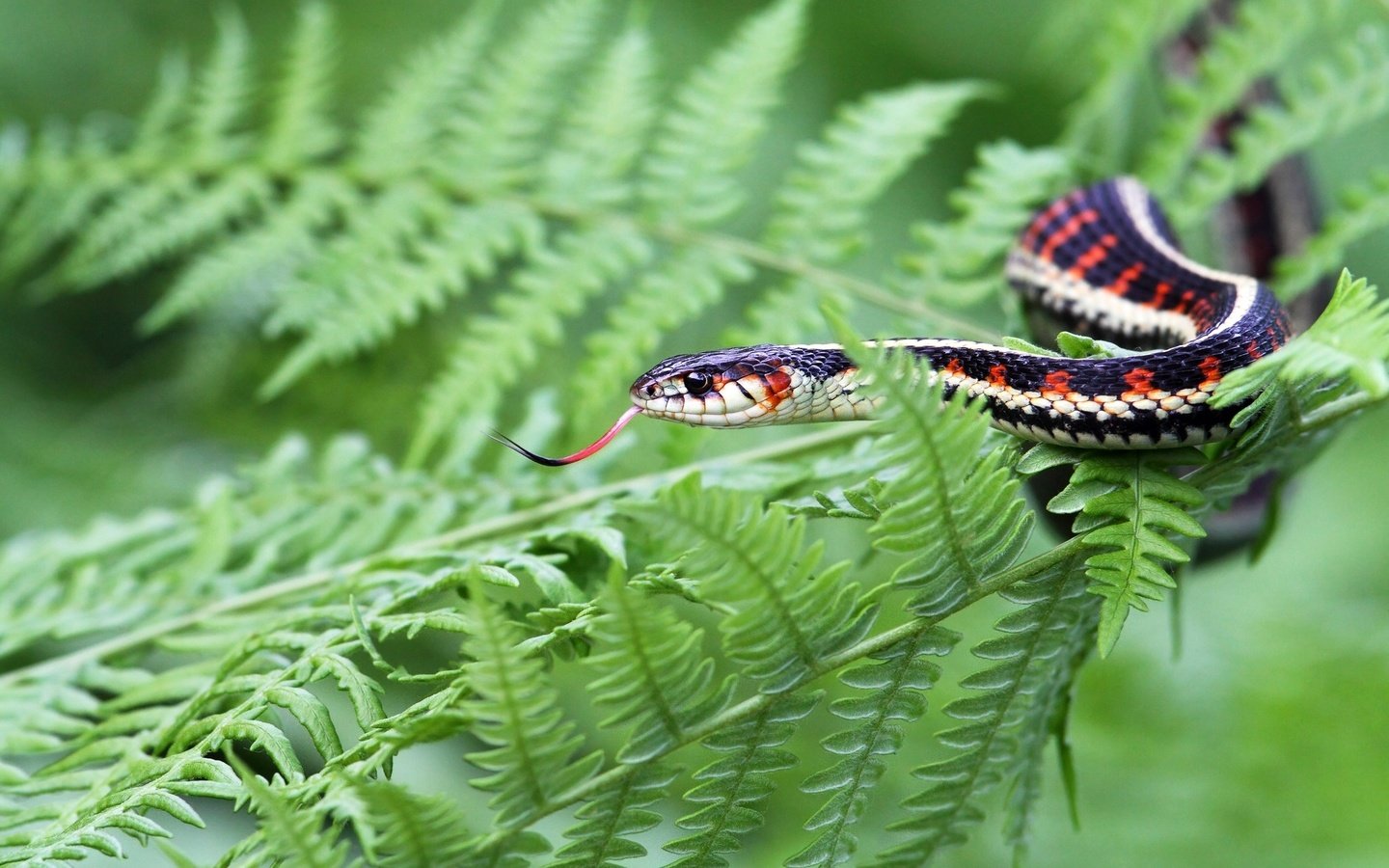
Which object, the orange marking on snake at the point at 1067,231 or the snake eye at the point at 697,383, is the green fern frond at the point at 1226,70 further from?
the snake eye at the point at 697,383

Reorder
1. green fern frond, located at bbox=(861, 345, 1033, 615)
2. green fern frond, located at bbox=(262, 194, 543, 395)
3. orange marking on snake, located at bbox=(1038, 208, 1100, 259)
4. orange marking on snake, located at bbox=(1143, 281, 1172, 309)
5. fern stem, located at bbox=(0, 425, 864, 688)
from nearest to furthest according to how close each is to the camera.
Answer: green fern frond, located at bbox=(861, 345, 1033, 615) → fern stem, located at bbox=(0, 425, 864, 688) → orange marking on snake, located at bbox=(1143, 281, 1172, 309) → orange marking on snake, located at bbox=(1038, 208, 1100, 259) → green fern frond, located at bbox=(262, 194, 543, 395)

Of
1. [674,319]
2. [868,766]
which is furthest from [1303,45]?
[868,766]

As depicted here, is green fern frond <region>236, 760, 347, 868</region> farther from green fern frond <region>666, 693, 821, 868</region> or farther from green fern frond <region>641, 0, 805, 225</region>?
green fern frond <region>641, 0, 805, 225</region>

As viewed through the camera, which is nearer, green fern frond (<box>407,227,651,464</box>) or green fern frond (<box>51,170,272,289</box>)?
green fern frond (<box>407,227,651,464</box>)

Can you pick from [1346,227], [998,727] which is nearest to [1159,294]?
[1346,227]

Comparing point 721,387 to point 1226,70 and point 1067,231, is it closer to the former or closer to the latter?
point 1067,231

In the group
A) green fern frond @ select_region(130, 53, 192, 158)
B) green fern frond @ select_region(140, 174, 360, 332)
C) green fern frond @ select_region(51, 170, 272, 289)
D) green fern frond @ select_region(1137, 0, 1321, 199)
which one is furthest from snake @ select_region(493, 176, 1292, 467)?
green fern frond @ select_region(130, 53, 192, 158)
